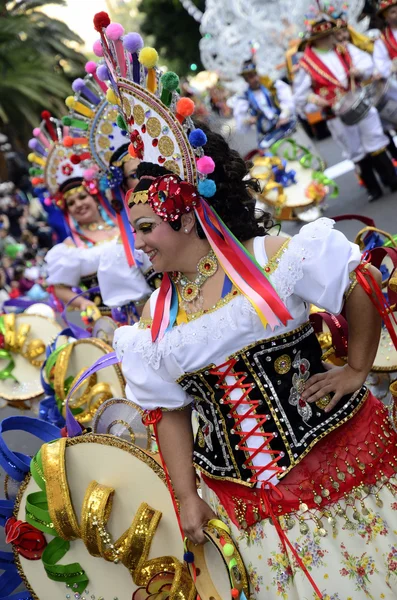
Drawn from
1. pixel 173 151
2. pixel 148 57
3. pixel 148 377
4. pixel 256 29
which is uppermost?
pixel 148 57

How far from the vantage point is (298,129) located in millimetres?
9766

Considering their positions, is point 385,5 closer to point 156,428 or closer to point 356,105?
point 356,105

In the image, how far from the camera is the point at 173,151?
78.9 inches

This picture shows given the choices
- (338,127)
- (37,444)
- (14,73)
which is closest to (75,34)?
(14,73)

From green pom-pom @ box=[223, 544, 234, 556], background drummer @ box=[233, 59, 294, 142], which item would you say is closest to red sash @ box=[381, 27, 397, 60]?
background drummer @ box=[233, 59, 294, 142]

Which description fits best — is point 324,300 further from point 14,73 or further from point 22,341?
point 14,73

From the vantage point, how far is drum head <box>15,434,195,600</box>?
233 cm

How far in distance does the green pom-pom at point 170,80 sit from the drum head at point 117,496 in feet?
3.77

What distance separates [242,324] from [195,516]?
1.95 ft

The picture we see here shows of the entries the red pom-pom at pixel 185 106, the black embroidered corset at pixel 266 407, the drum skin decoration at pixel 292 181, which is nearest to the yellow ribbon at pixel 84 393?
the black embroidered corset at pixel 266 407

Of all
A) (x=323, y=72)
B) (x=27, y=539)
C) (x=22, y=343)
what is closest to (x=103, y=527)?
(x=27, y=539)

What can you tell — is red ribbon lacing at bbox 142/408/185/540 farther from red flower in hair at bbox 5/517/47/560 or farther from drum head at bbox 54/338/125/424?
drum head at bbox 54/338/125/424

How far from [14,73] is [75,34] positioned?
2491 mm

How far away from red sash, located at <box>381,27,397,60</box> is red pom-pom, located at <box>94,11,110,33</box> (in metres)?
6.27
